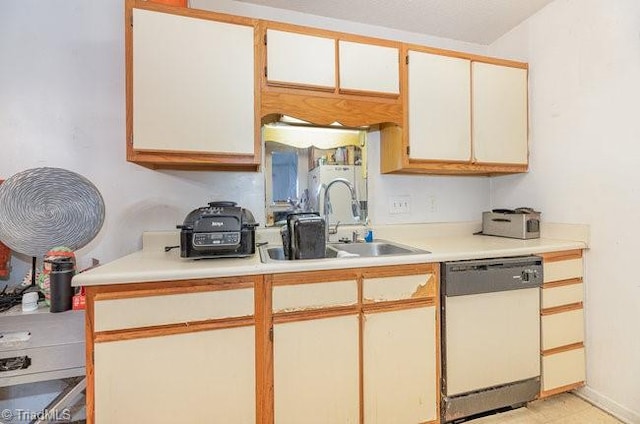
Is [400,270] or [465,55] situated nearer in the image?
[400,270]

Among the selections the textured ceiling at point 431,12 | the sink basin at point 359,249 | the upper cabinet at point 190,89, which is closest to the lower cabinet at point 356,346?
the sink basin at point 359,249

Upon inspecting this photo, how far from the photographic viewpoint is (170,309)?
3.99 ft

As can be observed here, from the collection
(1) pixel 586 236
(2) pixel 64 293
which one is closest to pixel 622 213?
(1) pixel 586 236

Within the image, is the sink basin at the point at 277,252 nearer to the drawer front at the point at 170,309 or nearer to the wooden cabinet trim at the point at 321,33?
the drawer front at the point at 170,309

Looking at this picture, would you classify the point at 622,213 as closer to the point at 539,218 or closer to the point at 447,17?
the point at 539,218

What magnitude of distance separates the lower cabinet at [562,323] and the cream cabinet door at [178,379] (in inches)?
63.3

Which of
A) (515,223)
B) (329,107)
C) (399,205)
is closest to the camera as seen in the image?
(329,107)

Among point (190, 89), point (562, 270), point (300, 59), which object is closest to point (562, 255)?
point (562, 270)

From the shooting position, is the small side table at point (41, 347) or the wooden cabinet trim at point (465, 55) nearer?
the small side table at point (41, 347)

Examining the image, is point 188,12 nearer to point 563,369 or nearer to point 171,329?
point 171,329

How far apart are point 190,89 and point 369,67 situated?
989mm

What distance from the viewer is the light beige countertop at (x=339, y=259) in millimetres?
1198

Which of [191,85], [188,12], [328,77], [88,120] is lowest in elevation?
[88,120]

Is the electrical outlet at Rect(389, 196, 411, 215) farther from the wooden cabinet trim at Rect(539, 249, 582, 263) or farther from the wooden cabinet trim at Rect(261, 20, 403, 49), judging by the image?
the wooden cabinet trim at Rect(261, 20, 403, 49)
